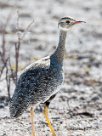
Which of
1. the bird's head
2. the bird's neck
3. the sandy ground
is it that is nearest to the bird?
the bird's neck

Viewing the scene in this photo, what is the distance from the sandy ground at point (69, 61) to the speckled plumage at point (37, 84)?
0.76 m

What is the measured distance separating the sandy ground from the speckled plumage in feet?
2.49

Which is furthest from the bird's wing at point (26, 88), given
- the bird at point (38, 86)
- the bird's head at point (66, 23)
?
the bird's head at point (66, 23)

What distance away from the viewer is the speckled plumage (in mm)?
7762

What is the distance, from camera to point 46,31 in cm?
1509

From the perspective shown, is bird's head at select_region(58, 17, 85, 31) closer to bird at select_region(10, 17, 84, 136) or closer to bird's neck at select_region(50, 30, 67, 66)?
bird's neck at select_region(50, 30, 67, 66)

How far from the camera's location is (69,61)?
12.7 meters

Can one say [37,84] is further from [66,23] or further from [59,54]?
[66,23]

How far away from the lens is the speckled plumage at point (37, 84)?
7762 millimetres

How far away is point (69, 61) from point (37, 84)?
4.80 m

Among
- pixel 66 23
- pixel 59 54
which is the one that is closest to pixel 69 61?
→ pixel 66 23

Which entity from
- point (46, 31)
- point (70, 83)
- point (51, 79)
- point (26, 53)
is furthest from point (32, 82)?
point (46, 31)

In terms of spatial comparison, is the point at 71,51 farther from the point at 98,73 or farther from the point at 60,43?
the point at 60,43

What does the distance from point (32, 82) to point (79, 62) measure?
4.76m
